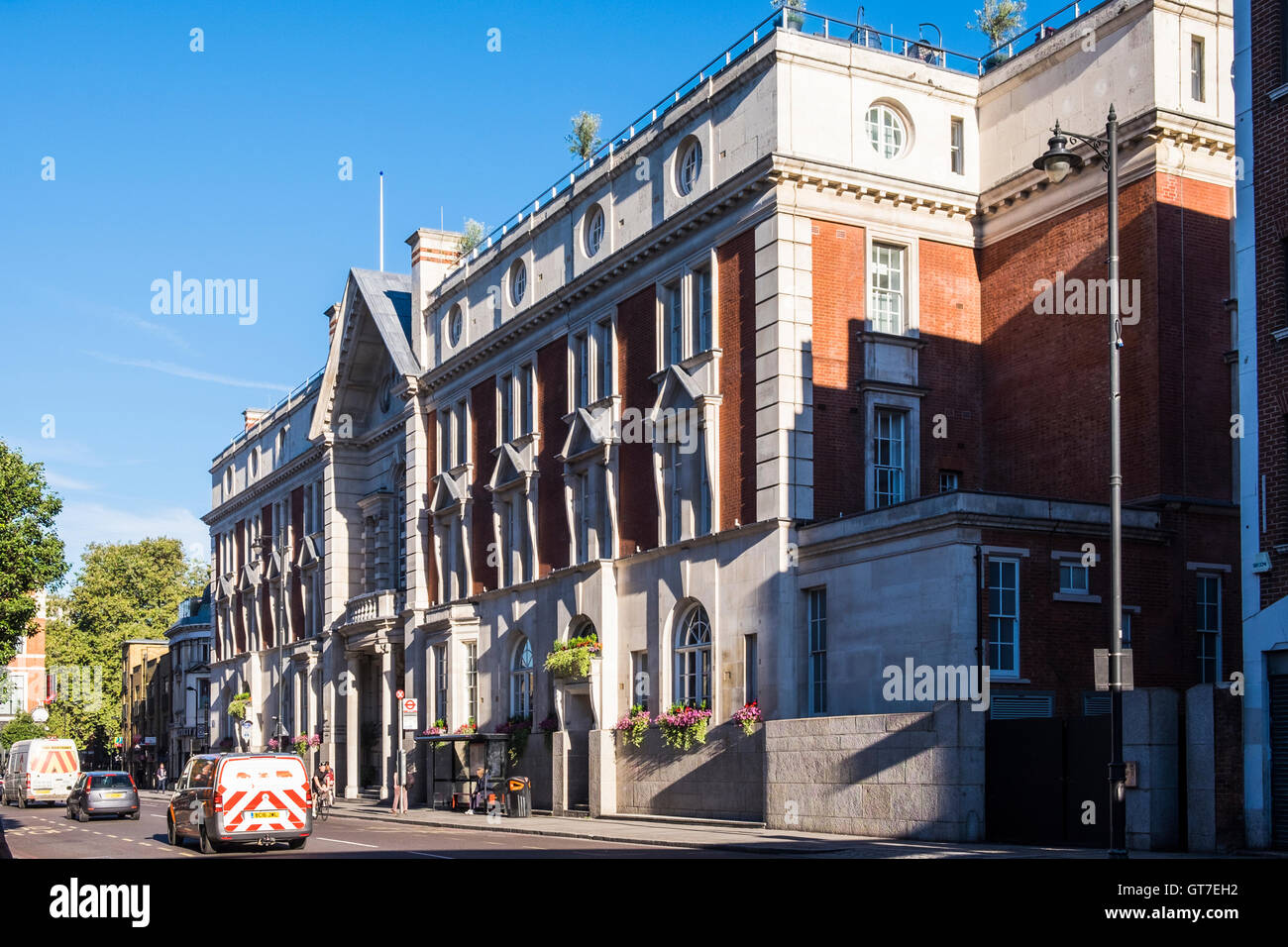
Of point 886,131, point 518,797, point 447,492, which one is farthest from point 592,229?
point 518,797

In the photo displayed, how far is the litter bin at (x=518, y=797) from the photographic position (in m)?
44.7

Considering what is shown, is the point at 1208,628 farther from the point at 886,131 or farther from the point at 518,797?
the point at 518,797

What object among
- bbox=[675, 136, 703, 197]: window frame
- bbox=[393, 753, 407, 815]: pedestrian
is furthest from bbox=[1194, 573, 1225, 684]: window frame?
bbox=[393, 753, 407, 815]: pedestrian

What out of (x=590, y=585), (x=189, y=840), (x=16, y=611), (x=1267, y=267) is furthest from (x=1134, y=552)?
(x=16, y=611)

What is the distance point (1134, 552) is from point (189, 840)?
66.8 ft

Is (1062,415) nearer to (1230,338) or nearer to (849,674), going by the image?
(1230,338)

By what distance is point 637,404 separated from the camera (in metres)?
43.9

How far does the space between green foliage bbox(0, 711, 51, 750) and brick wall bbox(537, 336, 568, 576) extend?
100391 millimetres

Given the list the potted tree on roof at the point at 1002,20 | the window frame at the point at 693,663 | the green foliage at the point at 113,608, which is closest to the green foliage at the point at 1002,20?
the potted tree on roof at the point at 1002,20

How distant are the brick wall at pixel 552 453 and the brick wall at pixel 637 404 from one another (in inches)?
149

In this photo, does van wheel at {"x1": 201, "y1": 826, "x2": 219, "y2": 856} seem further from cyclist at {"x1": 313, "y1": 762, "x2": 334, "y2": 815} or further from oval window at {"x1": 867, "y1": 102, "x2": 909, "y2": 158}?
oval window at {"x1": 867, "y1": 102, "x2": 909, "y2": 158}

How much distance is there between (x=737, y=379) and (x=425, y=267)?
78.0 feet

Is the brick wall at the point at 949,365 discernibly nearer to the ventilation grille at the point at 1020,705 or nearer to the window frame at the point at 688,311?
the window frame at the point at 688,311

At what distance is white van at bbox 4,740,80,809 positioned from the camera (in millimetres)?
64750
